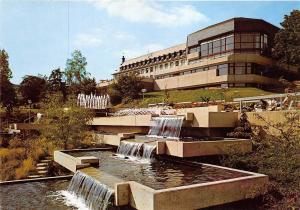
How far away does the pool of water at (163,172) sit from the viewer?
38.0 feet

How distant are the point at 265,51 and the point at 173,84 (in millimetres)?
15869

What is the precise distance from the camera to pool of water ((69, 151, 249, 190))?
38.0 ft

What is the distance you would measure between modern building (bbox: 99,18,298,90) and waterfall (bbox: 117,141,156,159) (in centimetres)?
2923

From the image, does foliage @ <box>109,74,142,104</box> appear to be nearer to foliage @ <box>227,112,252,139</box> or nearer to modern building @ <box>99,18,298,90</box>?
modern building @ <box>99,18,298,90</box>

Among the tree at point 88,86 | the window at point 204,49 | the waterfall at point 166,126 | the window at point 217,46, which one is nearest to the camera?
the waterfall at point 166,126

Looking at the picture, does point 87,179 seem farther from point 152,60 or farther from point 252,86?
point 152,60

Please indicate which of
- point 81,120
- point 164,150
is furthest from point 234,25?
point 164,150

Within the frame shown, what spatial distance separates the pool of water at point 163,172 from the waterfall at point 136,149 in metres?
0.51

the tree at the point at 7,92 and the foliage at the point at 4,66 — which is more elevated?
the foliage at the point at 4,66

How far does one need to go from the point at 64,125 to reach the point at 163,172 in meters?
12.0

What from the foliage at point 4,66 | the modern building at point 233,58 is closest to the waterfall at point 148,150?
the modern building at point 233,58

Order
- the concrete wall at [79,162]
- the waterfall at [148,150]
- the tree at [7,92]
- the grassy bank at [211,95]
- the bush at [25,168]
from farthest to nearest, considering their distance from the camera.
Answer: the tree at [7,92], the grassy bank at [211,95], the bush at [25,168], the waterfall at [148,150], the concrete wall at [79,162]

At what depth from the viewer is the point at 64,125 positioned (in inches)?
923

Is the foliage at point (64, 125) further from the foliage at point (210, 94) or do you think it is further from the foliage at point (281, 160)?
the foliage at point (210, 94)
